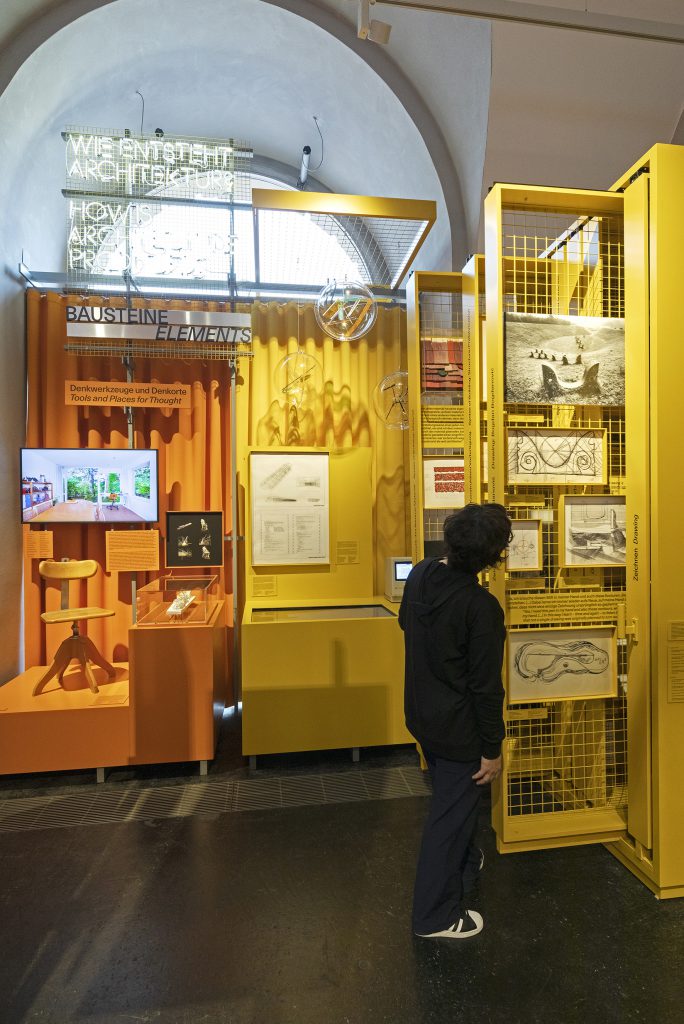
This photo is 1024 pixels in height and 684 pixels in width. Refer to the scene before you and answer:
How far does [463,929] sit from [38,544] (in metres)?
3.77

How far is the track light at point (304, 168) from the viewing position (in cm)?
532

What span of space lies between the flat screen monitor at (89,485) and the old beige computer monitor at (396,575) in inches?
74.0

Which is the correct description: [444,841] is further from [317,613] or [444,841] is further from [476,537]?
Answer: [317,613]

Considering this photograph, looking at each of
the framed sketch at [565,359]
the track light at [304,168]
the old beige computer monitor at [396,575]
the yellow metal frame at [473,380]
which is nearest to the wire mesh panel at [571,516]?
the framed sketch at [565,359]

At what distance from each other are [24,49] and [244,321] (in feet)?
7.17

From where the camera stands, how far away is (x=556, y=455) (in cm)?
253

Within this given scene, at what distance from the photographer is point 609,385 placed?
252cm

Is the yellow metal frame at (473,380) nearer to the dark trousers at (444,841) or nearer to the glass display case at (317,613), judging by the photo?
the glass display case at (317,613)

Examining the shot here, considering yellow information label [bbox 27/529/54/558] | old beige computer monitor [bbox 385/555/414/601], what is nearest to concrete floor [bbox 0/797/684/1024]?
old beige computer monitor [bbox 385/555/414/601]

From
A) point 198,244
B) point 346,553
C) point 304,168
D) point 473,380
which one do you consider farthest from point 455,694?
point 304,168

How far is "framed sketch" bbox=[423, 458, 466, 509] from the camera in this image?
12.1ft

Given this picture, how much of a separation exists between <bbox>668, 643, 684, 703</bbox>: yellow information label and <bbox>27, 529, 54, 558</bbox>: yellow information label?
4.09 m

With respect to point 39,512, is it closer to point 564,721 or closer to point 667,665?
point 564,721

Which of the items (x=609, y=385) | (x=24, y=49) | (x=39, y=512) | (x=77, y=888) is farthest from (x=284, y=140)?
(x=77, y=888)
